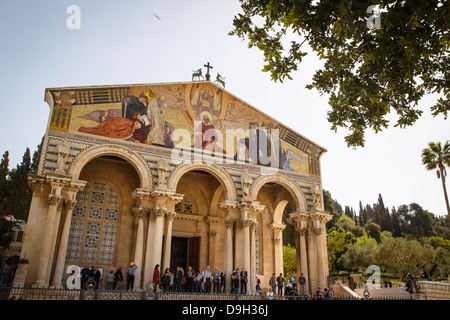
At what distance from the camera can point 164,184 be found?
18.5 meters

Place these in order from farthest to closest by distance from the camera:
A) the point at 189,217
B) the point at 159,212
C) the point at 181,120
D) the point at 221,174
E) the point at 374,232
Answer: the point at 374,232 → the point at 189,217 → the point at 221,174 → the point at 181,120 → the point at 159,212

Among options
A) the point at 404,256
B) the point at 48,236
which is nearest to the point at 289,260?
the point at 404,256

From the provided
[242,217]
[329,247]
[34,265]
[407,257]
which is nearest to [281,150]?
[242,217]

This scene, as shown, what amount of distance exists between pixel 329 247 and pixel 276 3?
43834 mm

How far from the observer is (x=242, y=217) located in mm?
20016

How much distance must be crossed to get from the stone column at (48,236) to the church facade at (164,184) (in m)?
0.04

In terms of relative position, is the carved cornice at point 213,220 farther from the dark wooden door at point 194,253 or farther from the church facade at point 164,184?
the dark wooden door at point 194,253

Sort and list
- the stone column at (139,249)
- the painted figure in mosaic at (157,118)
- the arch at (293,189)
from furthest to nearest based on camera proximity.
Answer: the arch at (293,189) → the painted figure in mosaic at (157,118) → the stone column at (139,249)

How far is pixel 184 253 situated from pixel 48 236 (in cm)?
882

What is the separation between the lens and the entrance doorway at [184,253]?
21891 millimetres

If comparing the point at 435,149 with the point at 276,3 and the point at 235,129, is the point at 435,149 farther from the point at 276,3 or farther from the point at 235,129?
the point at 276,3

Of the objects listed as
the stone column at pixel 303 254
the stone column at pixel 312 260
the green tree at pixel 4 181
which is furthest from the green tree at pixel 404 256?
the green tree at pixel 4 181

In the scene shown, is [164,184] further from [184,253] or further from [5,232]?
[5,232]
